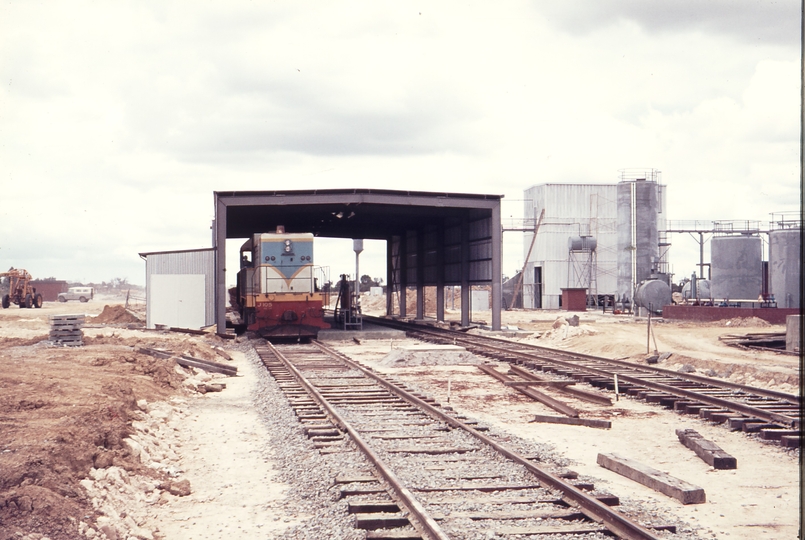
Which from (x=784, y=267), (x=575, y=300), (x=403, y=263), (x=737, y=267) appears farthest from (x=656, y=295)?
(x=403, y=263)

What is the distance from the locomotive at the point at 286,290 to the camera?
24.8 meters

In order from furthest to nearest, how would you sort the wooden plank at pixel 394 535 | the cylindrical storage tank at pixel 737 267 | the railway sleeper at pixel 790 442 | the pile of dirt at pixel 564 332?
the cylindrical storage tank at pixel 737 267
the pile of dirt at pixel 564 332
the railway sleeper at pixel 790 442
the wooden plank at pixel 394 535

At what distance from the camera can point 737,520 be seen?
624cm

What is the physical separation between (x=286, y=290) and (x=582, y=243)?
124ft

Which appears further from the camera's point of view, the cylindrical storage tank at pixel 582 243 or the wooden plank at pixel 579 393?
the cylindrical storage tank at pixel 582 243

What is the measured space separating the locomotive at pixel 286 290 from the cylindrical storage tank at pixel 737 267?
34562 mm

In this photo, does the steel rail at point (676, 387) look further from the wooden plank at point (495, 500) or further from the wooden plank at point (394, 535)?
the wooden plank at point (394, 535)

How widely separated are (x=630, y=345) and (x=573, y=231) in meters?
40.1

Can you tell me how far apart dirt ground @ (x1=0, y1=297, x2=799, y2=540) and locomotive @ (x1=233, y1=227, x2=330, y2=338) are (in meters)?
8.05

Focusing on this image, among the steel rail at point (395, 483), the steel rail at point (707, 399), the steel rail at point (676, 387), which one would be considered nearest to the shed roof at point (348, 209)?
the steel rail at point (676, 387)

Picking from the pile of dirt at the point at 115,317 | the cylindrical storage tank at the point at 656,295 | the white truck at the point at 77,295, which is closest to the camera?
the pile of dirt at the point at 115,317

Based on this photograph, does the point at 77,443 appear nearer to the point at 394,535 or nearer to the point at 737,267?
the point at 394,535

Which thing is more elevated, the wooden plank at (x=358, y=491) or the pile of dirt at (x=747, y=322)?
the pile of dirt at (x=747, y=322)

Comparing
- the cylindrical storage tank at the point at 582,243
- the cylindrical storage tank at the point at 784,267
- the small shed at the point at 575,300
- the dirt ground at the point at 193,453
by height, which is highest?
the cylindrical storage tank at the point at 582,243
